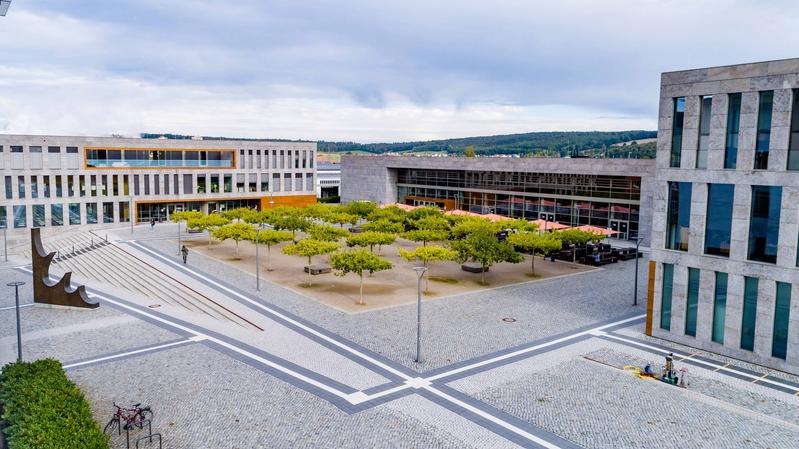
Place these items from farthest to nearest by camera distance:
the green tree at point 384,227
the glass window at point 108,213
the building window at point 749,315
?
the glass window at point 108,213 → the green tree at point 384,227 → the building window at point 749,315

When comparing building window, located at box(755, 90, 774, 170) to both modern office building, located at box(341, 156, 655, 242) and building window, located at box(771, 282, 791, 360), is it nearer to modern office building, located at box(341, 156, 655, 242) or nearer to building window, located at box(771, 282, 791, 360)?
building window, located at box(771, 282, 791, 360)

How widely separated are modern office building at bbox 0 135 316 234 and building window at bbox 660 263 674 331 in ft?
189

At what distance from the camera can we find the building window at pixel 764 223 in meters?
25.8

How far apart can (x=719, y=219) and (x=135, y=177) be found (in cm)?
7078

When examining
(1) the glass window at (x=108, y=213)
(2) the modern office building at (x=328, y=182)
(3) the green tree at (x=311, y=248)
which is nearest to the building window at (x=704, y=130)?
(3) the green tree at (x=311, y=248)

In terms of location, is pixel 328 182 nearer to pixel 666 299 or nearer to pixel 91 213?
pixel 91 213

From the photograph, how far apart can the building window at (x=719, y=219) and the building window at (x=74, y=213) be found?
71.6 meters

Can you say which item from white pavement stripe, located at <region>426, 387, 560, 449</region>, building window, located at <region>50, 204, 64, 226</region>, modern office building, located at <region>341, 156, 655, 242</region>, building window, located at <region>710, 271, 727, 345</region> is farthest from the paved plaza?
building window, located at <region>50, 204, 64, 226</region>

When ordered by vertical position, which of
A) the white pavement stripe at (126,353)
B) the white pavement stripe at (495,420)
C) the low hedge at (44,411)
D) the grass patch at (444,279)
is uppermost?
the low hedge at (44,411)

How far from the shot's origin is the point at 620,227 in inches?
2591

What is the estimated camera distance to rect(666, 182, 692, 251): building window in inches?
1138

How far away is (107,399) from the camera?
858 inches

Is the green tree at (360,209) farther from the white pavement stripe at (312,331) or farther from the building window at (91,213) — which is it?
the building window at (91,213)

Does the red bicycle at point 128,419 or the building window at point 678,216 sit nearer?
the red bicycle at point 128,419
